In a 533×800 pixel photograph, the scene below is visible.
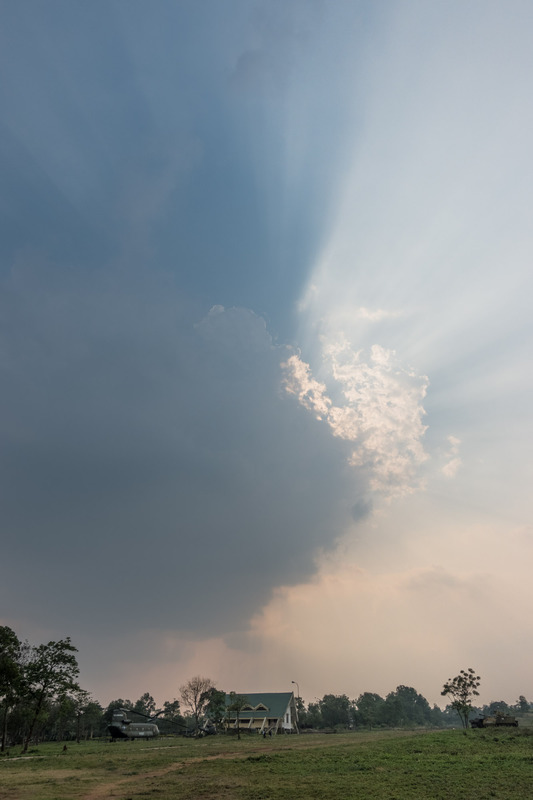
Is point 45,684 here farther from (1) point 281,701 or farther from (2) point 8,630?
(1) point 281,701

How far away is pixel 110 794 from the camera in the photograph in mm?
23375

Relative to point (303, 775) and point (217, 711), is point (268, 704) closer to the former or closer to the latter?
point (217, 711)

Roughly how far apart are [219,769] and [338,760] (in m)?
9.05

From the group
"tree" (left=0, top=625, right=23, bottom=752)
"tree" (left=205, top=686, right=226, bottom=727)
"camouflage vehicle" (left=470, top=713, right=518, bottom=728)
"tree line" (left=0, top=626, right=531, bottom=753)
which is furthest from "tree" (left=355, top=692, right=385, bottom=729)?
"tree" (left=0, top=625, right=23, bottom=752)

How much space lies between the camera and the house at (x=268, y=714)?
96750 mm

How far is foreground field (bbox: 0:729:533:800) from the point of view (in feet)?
72.2

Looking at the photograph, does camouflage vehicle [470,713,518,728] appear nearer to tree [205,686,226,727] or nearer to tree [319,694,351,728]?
tree [205,686,226,727]

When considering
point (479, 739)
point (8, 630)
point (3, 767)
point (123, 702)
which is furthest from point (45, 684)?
point (123, 702)

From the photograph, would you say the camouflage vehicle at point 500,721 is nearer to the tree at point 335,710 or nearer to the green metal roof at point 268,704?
the green metal roof at point 268,704

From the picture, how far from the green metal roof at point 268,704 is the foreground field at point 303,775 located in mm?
73244

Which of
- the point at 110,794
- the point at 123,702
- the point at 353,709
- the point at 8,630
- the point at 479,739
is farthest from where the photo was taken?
the point at 123,702

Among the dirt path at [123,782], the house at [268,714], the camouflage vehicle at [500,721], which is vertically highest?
the house at [268,714]

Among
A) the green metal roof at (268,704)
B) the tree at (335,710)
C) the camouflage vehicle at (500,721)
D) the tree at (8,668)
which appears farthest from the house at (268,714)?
the tree at (8,668)

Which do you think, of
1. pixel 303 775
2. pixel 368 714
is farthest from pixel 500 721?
pixel 368 714
